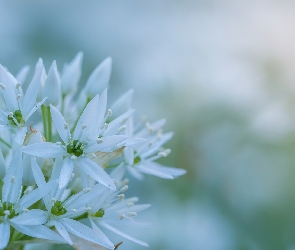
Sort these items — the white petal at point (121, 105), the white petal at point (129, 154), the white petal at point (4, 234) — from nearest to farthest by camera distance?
the white petal at point (4, 234) < the white petal at point (129, 154) < the white petal at point (121, 105)

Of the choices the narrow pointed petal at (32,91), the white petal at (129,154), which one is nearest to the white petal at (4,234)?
the narrow pointed petal at (32,91)

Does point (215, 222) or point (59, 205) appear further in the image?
point (215, 222)

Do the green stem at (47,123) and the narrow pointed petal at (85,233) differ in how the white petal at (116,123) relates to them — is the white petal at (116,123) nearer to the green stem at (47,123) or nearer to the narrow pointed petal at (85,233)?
the green stem at (47,123)

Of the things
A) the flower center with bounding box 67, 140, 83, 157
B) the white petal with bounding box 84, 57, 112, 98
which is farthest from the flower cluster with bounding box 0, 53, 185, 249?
the white petal with bounding box 84, 57, 112, 98

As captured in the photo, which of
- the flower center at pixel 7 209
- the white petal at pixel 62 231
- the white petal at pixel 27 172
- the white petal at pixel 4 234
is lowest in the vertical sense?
the white petal at pixel 4 234

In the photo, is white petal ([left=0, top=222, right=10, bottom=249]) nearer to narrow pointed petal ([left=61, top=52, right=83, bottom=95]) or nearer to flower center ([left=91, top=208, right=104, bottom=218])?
flower center ([left=91, top=208, right=104, bottom=218])

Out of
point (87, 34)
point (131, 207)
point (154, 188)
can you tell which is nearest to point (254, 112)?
point (154, 188)

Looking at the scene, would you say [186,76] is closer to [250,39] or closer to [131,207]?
[250,39]
